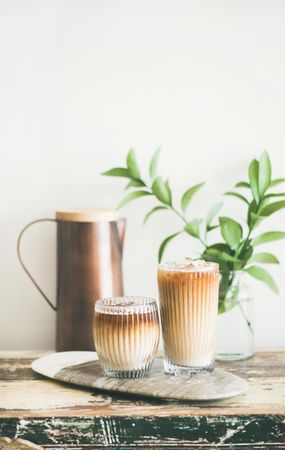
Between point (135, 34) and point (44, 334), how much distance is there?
63 cm

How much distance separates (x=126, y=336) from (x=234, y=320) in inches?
11.8

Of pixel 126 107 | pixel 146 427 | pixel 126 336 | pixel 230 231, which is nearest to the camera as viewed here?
pixel 146 427

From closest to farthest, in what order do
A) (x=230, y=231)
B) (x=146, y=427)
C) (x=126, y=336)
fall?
(x=146, y=427) < (x=126, y=336) < (x=230, y=231)

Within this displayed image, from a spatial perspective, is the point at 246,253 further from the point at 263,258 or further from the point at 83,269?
the point at 83,269

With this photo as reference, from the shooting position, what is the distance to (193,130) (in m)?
1.27

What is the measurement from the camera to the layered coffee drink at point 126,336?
938 millimetres

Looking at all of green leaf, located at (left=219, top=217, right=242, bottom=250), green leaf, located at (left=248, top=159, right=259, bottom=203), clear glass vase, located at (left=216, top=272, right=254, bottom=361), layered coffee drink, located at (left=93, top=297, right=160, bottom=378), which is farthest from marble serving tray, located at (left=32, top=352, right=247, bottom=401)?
green leaf, located at (left=248, top=159, right=259, bottom=203)

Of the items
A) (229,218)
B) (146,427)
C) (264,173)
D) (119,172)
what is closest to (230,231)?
(229,218)

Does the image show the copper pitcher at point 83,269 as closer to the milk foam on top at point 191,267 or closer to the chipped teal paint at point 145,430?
the milk foam on top at point 191,267

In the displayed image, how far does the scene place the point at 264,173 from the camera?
1160 millimetres

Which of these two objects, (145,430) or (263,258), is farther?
(263,258)

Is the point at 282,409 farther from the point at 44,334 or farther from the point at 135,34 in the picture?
the point at 135,34

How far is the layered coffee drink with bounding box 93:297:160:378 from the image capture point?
938 millimetres

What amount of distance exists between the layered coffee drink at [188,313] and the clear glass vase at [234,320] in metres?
0.15
